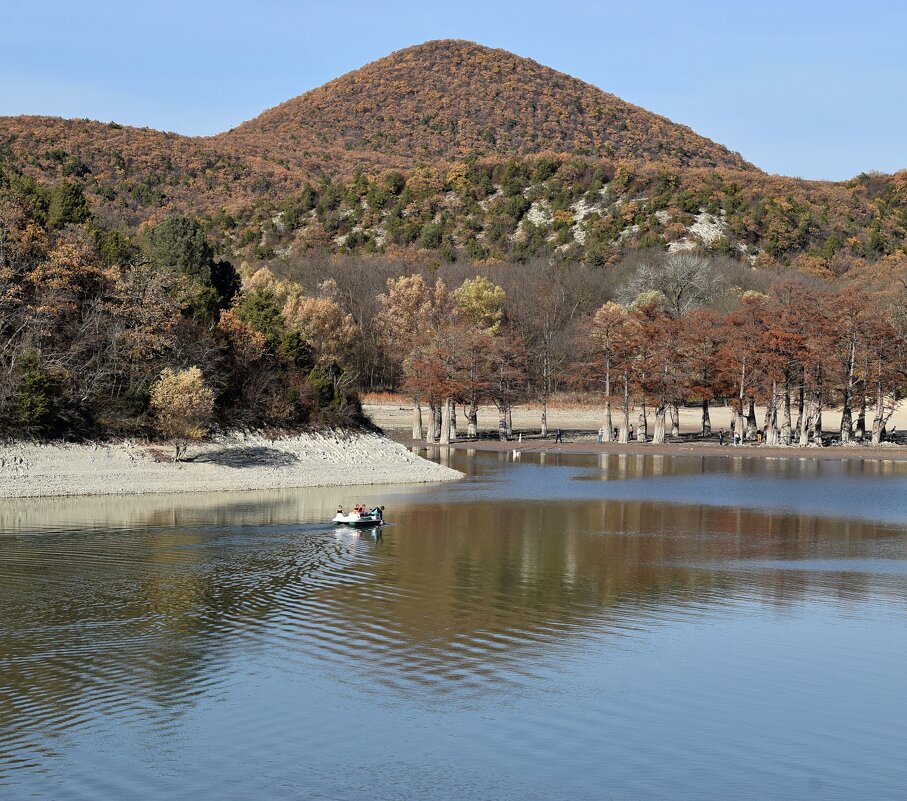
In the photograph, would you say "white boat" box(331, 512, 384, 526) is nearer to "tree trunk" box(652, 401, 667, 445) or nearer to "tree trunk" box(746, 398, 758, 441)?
"tree trunk" box(652, 401, 667, 445)

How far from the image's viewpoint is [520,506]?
177 ft

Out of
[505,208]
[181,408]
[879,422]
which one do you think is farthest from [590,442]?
[505,208]

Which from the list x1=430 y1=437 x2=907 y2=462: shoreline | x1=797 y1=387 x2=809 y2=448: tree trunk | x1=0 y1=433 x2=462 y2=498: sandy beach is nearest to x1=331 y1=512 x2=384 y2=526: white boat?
x1=0 y1=433 x2=462 y2=498: sandy beach

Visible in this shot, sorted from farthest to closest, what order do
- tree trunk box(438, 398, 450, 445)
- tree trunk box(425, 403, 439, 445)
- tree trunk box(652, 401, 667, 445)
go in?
tree trunk box(425, 403, 439, 445) → tree trunk box(652, 401, 667, 445) → tree trunk box(438, 398, 450, 445)

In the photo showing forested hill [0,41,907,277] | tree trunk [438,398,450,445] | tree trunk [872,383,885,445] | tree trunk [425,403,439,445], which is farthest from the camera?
forested hill [0,41,907,277]

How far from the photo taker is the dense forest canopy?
60.1 meters

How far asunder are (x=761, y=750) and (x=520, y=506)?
35.4 metres

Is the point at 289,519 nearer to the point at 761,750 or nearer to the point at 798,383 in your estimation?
the point at 761,750

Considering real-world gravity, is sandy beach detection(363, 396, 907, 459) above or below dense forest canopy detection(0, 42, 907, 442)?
below

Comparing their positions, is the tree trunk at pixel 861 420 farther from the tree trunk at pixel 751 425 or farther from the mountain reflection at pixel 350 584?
the mountain reflection at pixel 350 584

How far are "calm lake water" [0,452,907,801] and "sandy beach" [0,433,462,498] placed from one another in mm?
4617

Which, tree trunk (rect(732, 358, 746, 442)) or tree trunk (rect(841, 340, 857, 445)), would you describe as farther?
tree trunk (rect(732, 358, 746, 442))

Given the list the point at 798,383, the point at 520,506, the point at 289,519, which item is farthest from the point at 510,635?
the point at 798,383

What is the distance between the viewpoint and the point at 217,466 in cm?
5700
